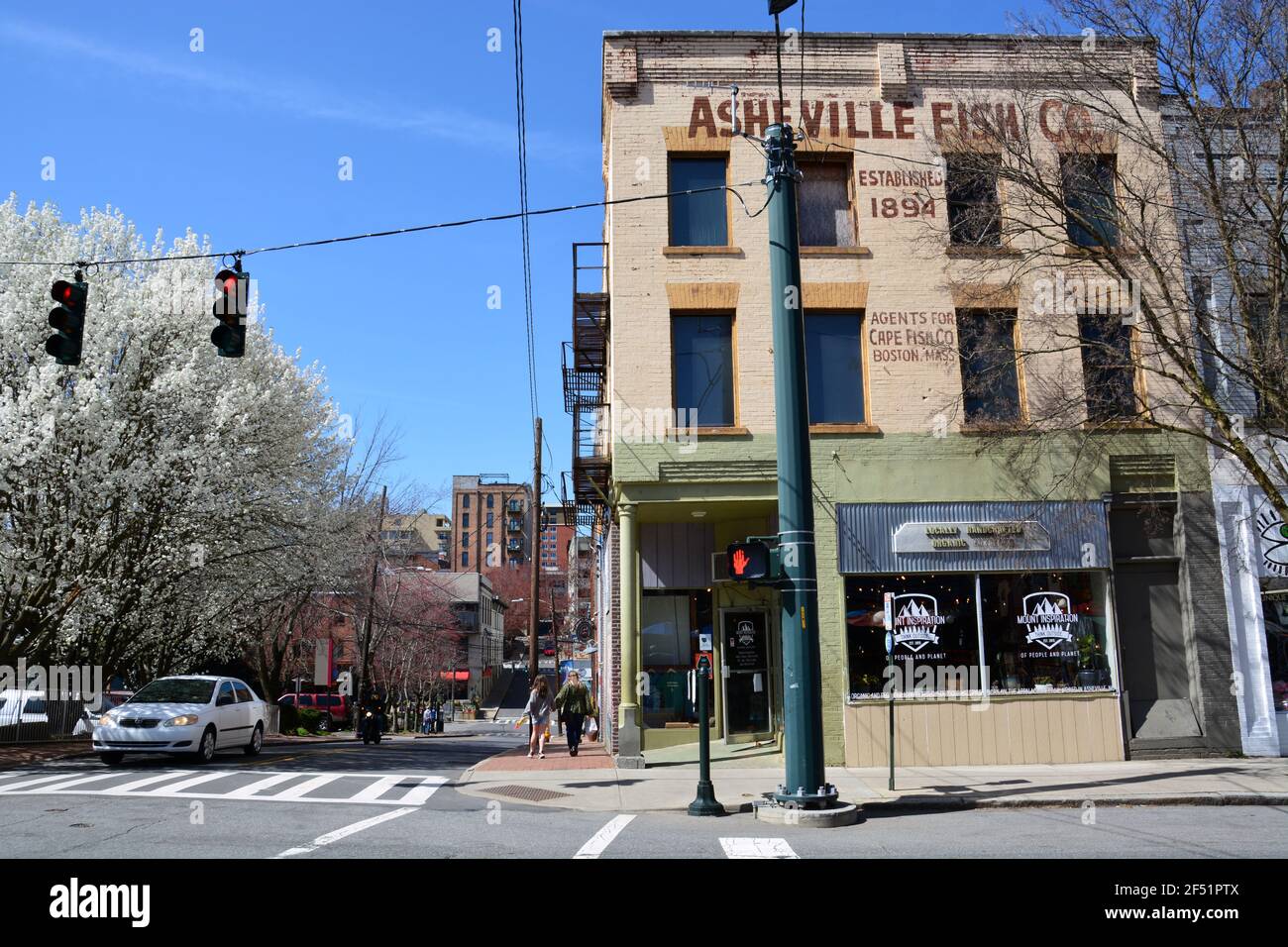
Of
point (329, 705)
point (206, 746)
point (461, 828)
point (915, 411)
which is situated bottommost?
point (329, 705)

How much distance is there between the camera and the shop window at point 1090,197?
15.6 m

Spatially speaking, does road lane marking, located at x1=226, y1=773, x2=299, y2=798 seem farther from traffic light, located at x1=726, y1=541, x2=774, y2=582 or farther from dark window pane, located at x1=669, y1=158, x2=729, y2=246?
dark window pane, located at x1=669, y1=158, x2=729, y2=246

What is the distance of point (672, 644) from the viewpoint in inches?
775

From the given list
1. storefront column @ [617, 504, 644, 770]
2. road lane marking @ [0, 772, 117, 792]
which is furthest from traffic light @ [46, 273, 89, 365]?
storefront column @ [617, 504, 644, 770]

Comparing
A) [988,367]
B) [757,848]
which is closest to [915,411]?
[988,367]

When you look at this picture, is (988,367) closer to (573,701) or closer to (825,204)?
(825,204)

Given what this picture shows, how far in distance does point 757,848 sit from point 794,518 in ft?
13.0

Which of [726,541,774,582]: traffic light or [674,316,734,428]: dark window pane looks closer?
[726,541,774,582]: traffic light

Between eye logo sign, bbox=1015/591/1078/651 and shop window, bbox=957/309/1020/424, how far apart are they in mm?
3033

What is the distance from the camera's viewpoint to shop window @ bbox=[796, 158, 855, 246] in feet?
58.9

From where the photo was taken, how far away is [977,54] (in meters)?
18.2

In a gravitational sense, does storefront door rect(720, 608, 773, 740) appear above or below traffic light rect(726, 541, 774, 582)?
below
